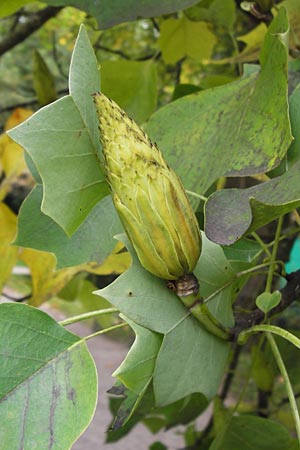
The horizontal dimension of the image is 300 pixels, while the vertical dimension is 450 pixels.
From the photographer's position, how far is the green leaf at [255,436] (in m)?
0.71

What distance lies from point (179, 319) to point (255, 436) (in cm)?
32

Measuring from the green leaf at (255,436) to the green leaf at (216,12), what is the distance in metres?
0.56

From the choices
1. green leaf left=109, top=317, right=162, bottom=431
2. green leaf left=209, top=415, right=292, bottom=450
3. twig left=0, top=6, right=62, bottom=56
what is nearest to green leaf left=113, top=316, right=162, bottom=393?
green leaf left=109, top=317, right=162, bottom=431

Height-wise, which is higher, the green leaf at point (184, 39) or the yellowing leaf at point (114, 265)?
the green leaf at point (184, 39)

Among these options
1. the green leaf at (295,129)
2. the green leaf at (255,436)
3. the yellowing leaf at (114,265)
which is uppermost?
the green leaf at (295,129)

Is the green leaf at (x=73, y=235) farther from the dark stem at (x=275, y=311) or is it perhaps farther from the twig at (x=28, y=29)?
the twig at (x=28, y=29)

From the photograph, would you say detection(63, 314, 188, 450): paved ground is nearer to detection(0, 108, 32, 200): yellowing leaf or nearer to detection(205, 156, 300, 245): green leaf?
detection(0, 108, 32, 200): yellowing leaf

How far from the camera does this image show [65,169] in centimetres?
47

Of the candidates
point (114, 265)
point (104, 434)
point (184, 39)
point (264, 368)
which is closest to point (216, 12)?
point (184, 39)

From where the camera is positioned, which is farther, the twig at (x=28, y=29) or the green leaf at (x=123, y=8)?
the twig at (x=28, y=29)

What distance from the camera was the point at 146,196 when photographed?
404mm

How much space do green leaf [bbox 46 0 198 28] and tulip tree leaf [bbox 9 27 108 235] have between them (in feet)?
0.62

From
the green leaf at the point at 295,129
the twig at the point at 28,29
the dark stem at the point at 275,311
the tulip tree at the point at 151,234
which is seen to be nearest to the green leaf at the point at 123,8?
the tulip tree at the point at 151,234

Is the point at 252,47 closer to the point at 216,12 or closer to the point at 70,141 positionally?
the point at 216,12
